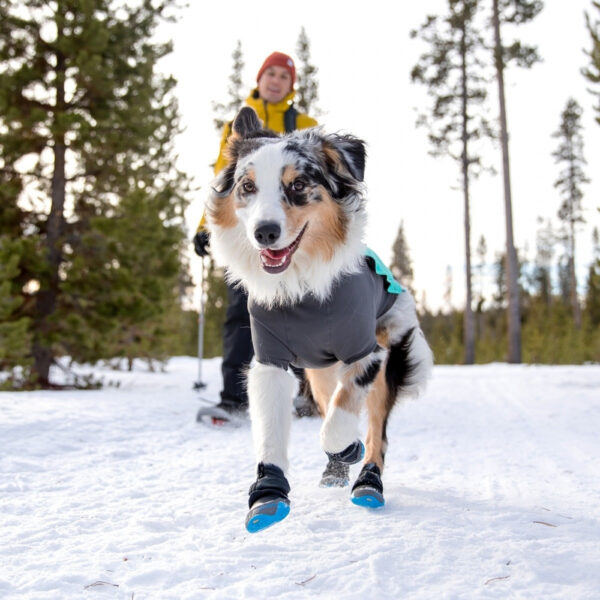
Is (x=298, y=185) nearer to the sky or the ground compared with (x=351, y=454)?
nearer to the sky

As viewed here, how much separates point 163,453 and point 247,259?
2163 millimetres

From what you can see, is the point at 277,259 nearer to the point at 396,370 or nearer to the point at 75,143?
the point at 396,370

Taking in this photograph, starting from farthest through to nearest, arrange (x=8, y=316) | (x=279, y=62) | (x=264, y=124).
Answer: (x=8, y=316) → (x=264, y=124) → (x=279, y=62)

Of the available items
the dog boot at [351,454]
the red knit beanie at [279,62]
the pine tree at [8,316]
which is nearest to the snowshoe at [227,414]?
the dog boot at [351,454]

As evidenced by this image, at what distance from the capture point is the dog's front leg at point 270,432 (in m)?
2.70

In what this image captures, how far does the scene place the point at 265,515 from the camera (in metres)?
2.59

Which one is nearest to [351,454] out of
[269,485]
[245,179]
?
[269,485]

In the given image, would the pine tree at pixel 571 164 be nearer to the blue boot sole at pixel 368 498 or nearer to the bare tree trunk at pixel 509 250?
the bare tree trunk at pixel 509 250

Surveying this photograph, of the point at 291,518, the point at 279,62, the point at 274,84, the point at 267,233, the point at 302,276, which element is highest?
the point at 279,62

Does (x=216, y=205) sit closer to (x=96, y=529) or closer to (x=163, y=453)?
(x=96, y=529)

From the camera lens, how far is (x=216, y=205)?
3.36 meters

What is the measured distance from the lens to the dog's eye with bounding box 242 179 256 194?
10.0 feet

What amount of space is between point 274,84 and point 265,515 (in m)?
4.33

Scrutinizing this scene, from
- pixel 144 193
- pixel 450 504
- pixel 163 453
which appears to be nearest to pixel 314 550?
pixel 450 504
